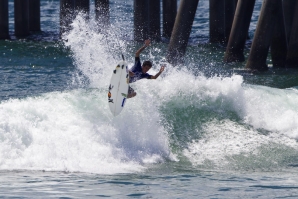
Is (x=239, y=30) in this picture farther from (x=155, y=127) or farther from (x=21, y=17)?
(x=21, y=17)

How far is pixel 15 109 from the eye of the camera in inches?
494

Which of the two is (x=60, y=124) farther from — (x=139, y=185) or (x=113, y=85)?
(x=139, y=185)

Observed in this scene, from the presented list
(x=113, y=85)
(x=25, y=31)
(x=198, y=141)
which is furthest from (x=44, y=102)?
(x=25, y=31)

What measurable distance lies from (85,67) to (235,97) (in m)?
4.78

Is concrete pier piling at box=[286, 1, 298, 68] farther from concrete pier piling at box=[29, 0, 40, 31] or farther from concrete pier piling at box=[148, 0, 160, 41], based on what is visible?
concrete pier piling at box=[29, 0, 40, 31]

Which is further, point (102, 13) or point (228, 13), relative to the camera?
point (228, 13)

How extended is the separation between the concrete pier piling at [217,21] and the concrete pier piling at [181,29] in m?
5.00

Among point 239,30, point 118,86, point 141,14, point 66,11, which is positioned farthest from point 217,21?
point 118,86

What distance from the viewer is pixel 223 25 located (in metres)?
23.6

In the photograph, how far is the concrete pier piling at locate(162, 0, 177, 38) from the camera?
24645 mm

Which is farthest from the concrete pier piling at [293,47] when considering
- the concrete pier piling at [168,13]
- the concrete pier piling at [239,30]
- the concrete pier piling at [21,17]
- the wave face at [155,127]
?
the concrete pier piling at [21,17]

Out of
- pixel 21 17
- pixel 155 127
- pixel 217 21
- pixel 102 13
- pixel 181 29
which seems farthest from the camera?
pixel 21 17

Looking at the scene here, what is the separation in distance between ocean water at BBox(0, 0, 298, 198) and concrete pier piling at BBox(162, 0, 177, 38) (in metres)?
6.76

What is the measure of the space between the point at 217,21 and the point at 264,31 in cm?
576
